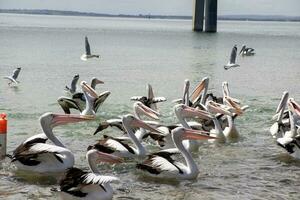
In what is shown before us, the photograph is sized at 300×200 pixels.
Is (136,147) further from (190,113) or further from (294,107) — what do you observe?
(294,107)

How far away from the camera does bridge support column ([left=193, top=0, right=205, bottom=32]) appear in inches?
3086

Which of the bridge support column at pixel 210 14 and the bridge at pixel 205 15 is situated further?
the bridge at pixel 205 15

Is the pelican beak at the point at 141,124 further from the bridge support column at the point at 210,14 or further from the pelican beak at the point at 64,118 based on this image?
the bridge support column at the point at 210,14

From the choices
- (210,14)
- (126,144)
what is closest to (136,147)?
(126,144)

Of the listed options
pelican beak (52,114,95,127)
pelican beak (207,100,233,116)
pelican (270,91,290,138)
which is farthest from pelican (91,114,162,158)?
pelican (270,91,290,138)

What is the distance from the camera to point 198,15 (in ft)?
264

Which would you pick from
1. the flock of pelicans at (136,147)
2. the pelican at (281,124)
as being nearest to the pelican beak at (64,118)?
the flock of pelicans at (136,147)

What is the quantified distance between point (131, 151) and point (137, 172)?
54 cm

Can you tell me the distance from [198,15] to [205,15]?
1468 millimetres

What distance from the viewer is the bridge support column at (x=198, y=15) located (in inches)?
3086

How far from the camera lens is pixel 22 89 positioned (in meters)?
17.4

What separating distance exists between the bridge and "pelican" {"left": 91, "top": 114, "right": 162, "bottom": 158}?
7015 cm

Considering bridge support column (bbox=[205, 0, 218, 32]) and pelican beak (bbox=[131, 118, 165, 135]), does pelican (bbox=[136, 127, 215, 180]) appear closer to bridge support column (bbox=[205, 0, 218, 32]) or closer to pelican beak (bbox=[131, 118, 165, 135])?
pelican beak (bbox=[131, 118, 165, 135])

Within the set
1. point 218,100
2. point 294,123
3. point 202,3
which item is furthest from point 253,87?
point 202,3
